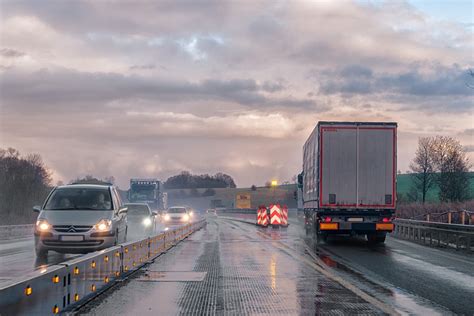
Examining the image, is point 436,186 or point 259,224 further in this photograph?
point 436,186

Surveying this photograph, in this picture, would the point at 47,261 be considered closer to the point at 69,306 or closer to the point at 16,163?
the point at 69,306

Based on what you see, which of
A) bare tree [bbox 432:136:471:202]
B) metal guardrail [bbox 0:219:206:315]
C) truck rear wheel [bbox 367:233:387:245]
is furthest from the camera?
bare tree [bbox 432:136:471:202]

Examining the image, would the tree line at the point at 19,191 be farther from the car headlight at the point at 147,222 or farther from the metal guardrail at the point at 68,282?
the metal guardrail at the point at 68,282

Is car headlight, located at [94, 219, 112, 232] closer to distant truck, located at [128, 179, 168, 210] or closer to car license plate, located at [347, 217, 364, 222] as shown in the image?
car license plate, located at [347, 217, 364, 222]

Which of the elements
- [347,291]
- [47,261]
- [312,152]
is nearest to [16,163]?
[312,152]

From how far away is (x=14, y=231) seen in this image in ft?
111

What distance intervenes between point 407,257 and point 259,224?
2618cm

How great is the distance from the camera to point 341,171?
2377 cm

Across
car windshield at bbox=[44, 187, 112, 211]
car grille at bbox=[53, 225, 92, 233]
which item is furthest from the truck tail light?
car grille at bbox=[53, 225, 92, 233]

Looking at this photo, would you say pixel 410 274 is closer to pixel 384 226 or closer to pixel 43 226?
pixel 43 226

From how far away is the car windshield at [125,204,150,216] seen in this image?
31.8 metres

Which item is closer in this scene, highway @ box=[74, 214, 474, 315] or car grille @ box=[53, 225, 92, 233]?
highway @ box=[74, 214, 474, 315]

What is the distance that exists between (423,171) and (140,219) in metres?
49.8

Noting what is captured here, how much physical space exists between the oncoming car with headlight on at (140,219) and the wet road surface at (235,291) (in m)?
13.0
